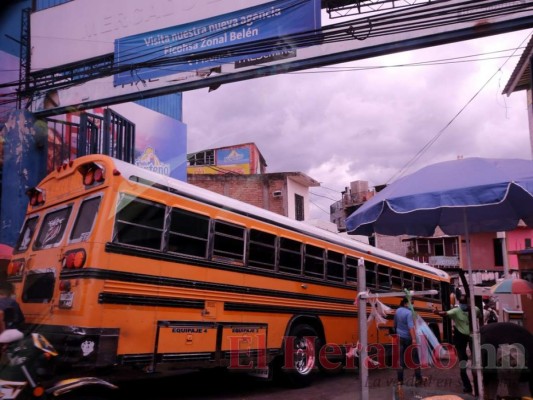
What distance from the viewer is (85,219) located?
5.19 m

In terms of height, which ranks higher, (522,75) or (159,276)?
(522,75)

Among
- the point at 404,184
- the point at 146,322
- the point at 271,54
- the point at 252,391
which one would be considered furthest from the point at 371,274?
the point at 146,322

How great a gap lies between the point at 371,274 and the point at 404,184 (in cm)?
416

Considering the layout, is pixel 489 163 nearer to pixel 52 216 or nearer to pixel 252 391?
pixel 252 391

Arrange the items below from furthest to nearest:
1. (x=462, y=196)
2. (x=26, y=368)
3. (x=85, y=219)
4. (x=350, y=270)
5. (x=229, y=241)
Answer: (x=350, y=270), (x=229, y=241), (x=85, y=219), (x=462, y=196), (x=26, y=368)

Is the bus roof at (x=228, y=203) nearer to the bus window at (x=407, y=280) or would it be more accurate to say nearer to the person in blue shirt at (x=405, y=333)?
the bus window at (x=407, y=280)

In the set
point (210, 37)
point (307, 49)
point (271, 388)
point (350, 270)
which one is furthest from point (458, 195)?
point (210, 37)

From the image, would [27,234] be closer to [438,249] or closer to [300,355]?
[300,355]

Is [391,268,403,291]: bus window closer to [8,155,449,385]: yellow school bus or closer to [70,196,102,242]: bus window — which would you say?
[8,155,449,385]: yellow school bus

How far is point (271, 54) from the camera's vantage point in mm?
9438

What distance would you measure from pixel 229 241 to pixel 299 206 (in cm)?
1958

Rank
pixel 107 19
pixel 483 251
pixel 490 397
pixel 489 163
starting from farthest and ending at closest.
Answer: pixel 483 251, pixel 107 19, pixel 489 163, pixel 490 397

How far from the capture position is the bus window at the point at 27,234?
6.05 metres

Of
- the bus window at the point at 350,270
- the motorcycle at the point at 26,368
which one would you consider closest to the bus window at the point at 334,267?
the bus window at the point at 350,270
